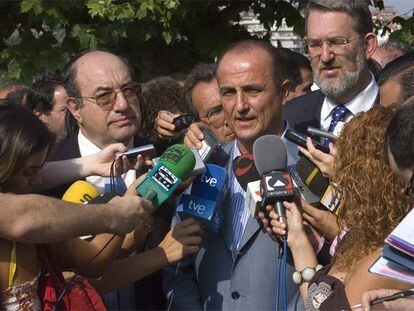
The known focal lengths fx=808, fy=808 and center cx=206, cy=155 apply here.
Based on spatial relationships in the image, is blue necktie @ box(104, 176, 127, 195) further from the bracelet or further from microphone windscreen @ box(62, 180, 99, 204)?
the bracelet

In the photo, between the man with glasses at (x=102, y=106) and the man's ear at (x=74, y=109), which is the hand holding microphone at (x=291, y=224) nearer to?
the man with glasses at (x=102, y=106)

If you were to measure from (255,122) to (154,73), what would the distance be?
4.56 meters

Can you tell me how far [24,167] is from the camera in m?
3.01

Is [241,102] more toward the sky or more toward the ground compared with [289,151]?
more toward the sky

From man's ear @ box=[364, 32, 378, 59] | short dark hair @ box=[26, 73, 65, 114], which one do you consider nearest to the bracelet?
man's ear @ box=[364, 32, 378, 59]

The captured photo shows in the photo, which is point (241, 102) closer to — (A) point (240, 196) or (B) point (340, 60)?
(A) point (240, 196)

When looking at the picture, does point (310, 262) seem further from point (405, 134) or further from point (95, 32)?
point (95, 32)

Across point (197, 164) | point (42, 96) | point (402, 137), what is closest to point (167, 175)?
point (197, 164)

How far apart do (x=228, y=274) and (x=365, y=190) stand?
88 cm

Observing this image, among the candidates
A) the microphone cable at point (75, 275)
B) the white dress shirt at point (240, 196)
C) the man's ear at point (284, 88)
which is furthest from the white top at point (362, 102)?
the microphone cable at point (75, 275)

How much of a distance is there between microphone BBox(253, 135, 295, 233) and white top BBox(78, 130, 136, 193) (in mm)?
904

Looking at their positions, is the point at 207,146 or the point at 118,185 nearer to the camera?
the point at 207,146

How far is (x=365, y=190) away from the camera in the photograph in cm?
290

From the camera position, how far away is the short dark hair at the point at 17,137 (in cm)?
294
